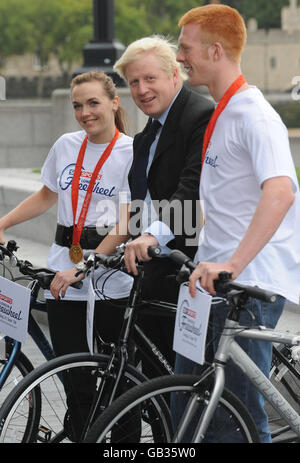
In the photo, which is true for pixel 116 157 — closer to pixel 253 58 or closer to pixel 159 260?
pixel 159 260

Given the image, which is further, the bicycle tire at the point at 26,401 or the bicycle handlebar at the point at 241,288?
the bicycle tire at the point at 26,401

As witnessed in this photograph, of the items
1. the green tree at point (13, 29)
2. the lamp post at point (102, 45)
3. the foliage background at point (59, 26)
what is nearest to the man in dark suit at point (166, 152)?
the lamp post at point (102, 45)

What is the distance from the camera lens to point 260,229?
298cm

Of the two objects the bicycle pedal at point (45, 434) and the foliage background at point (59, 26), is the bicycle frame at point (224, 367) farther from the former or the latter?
the foliage background at point (59, 26)

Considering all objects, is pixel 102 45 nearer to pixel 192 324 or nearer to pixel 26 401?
pixel 26 401

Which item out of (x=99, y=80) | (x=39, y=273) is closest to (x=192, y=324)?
(x=39, y=273)

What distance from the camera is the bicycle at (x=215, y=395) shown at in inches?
119

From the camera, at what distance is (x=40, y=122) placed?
1620 centimetres

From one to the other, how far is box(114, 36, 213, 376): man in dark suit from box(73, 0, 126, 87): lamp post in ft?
27.0

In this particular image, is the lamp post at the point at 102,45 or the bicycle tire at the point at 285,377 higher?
the lamp post at the point at 102,45

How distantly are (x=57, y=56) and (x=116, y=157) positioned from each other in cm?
8633

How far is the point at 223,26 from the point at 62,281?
1238 mm

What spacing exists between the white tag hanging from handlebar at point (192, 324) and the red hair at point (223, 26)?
811mm

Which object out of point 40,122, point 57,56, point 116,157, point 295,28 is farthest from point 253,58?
point 116,157
